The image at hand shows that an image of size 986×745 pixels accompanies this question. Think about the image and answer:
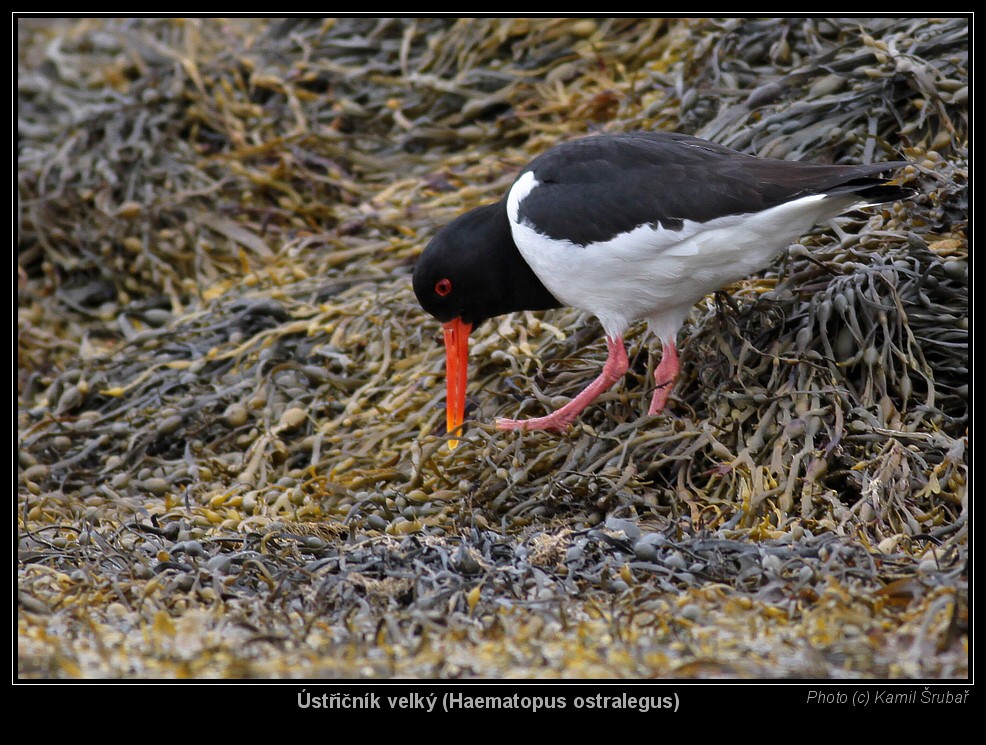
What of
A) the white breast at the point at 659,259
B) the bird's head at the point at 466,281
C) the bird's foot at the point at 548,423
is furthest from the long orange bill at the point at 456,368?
the white breast at the point at 659,259

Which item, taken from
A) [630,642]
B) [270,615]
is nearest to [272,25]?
[270,615]

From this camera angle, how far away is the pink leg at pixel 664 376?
445cm

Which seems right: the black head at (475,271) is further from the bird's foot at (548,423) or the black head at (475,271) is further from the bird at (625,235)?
the bird's foot at (548,423)

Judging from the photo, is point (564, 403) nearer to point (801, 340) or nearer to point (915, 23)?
point (801, 340)

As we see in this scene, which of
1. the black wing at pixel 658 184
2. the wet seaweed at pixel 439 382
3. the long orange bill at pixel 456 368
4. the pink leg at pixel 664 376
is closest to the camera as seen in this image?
the wet seaweed at pixel 439 382

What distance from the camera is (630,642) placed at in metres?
3.10

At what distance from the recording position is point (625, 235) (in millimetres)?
4203

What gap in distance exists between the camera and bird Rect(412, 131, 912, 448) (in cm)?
411

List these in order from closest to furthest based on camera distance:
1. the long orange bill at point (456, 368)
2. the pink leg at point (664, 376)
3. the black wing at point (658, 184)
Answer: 1. the black wing at point (658, 184)
2. the pink leg at point (664, 376)
3. the long orange bill at point (456, 368)

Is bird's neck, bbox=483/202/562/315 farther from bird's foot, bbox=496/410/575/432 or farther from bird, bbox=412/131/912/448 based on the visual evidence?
bird's foot, bbox=496/410/575/432

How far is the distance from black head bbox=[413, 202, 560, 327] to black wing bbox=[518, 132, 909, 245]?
0.27 metres

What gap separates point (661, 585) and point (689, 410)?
1.23 meters

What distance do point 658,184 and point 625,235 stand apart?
24 centimetres

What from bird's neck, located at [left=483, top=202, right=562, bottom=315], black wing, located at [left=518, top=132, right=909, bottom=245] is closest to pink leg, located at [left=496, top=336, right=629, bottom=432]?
bird's neck, located at [left=483, top=202, right=562, bottom=315]
